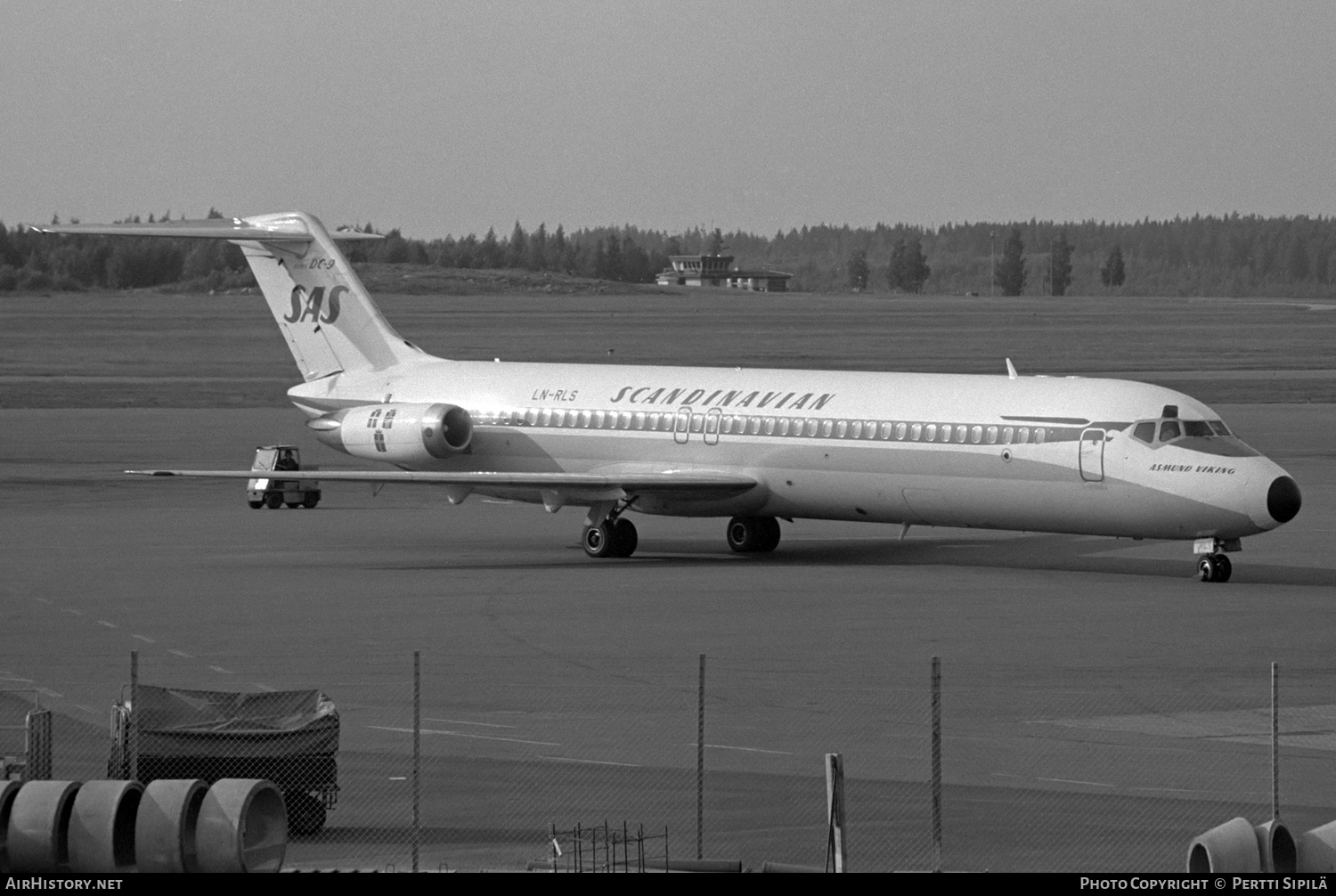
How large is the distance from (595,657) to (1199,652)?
6.68 meters

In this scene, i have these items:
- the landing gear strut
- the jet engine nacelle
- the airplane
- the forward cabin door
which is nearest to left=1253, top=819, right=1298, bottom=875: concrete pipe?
the airplane

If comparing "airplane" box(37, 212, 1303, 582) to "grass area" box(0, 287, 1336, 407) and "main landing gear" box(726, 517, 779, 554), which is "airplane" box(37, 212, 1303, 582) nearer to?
"main landing gear" box(726, 517, 779, 554)

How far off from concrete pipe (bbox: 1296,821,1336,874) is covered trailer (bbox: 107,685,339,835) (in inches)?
274

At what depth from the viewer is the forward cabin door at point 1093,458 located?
99.1ft

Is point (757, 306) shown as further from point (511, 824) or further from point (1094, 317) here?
point (511, 824)

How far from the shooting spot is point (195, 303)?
188 metres

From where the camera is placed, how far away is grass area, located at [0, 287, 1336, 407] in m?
90.4

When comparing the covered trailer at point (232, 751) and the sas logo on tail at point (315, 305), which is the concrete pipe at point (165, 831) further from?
the sas logo on tail at point (315, 305)

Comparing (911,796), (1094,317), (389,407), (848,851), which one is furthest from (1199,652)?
(1094,317)

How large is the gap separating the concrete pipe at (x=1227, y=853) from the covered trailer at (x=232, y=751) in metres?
6.51

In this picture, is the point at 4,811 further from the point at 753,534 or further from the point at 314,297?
the point at 314,297

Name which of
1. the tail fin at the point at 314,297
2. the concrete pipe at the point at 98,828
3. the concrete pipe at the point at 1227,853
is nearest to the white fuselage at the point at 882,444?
the tail fin at the point at 314,297

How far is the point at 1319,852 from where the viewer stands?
42.6ft

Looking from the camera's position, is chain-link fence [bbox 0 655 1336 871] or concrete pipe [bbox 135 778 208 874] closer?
concrete pipe [bbox 135 778 208 874]
